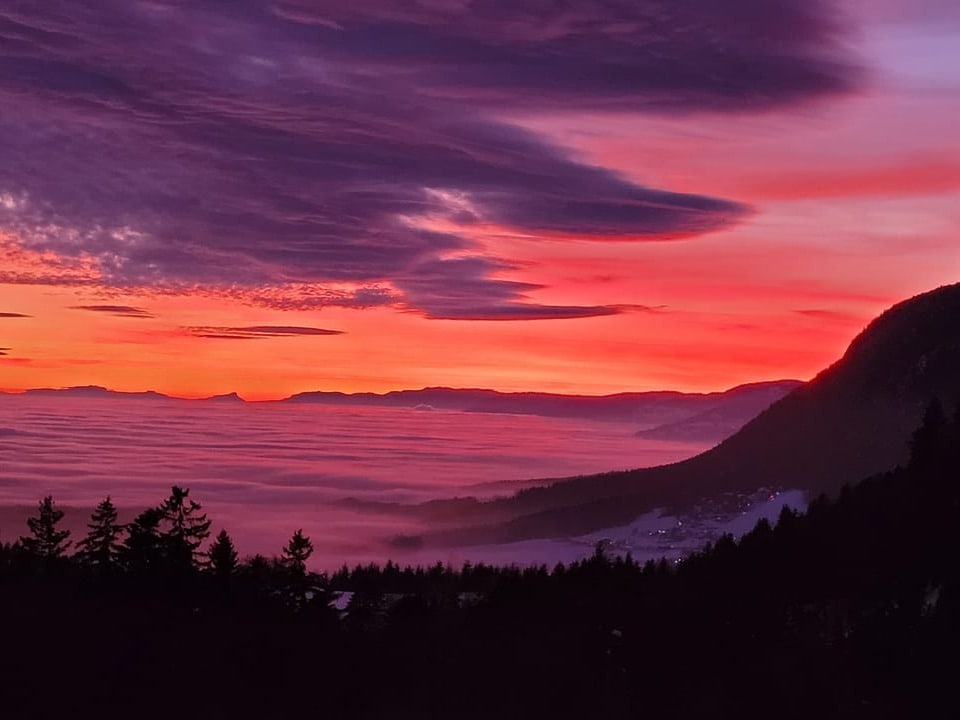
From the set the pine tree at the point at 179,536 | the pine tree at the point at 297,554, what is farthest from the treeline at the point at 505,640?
the pine tree at the point at 297,554

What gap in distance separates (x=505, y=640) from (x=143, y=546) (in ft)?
59.5

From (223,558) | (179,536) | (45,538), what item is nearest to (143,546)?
(179,536)

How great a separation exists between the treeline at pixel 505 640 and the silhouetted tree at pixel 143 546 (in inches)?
11.9

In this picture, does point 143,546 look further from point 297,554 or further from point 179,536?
point 297,554

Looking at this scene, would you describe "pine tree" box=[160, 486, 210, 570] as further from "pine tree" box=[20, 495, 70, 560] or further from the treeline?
"pine tree" box=[20, 495, 70, 560]

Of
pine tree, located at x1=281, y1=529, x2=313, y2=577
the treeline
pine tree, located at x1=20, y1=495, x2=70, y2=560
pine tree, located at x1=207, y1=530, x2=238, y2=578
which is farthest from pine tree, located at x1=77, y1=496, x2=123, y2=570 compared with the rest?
pine tree, located at x1=281, y1=529, x2=313, y2=577

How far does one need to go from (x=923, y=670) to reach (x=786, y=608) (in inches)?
390

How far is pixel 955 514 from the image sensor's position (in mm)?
65625

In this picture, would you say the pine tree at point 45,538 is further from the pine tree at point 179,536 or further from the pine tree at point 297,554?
the pine tree at point 297,554

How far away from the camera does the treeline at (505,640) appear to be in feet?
160

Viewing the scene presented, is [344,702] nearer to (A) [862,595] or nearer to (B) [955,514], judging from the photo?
(A) [862,595]

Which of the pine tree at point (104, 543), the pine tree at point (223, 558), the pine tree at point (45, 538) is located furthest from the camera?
the pine tree at point (45, 538)

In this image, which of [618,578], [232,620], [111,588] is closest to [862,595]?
[618,578]

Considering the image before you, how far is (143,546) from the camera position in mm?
55719
